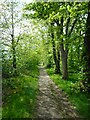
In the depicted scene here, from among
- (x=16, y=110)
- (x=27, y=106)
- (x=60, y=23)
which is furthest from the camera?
(x=60, y=23)

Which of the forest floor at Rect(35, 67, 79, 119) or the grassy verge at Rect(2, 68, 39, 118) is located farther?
the forest floor at Rect(35, 67, 79, 119)

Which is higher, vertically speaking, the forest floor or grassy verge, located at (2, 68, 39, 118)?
grassy verge, located at (2, 68, 39, 118)

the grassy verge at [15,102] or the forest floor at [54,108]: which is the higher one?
the grassy verge at [15,102]

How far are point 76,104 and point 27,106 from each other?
262cm

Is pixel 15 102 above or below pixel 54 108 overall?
above

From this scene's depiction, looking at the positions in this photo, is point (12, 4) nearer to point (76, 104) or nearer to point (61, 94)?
point (61, 94)

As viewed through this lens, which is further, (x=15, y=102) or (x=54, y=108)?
(x=15, y=102)

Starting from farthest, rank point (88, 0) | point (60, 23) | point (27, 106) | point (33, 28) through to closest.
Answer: point (33, 28), point (60, 23), point (88, 0), point (27, 106)

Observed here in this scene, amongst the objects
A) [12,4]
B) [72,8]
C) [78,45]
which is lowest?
[78,45]

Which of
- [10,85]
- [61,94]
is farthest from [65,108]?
[10,85]

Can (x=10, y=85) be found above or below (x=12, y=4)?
below

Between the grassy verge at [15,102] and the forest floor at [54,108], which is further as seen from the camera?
the forest floor at [54,108]

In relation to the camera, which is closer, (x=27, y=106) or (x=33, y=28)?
(x=27, y=106)

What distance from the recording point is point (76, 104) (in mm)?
12297
